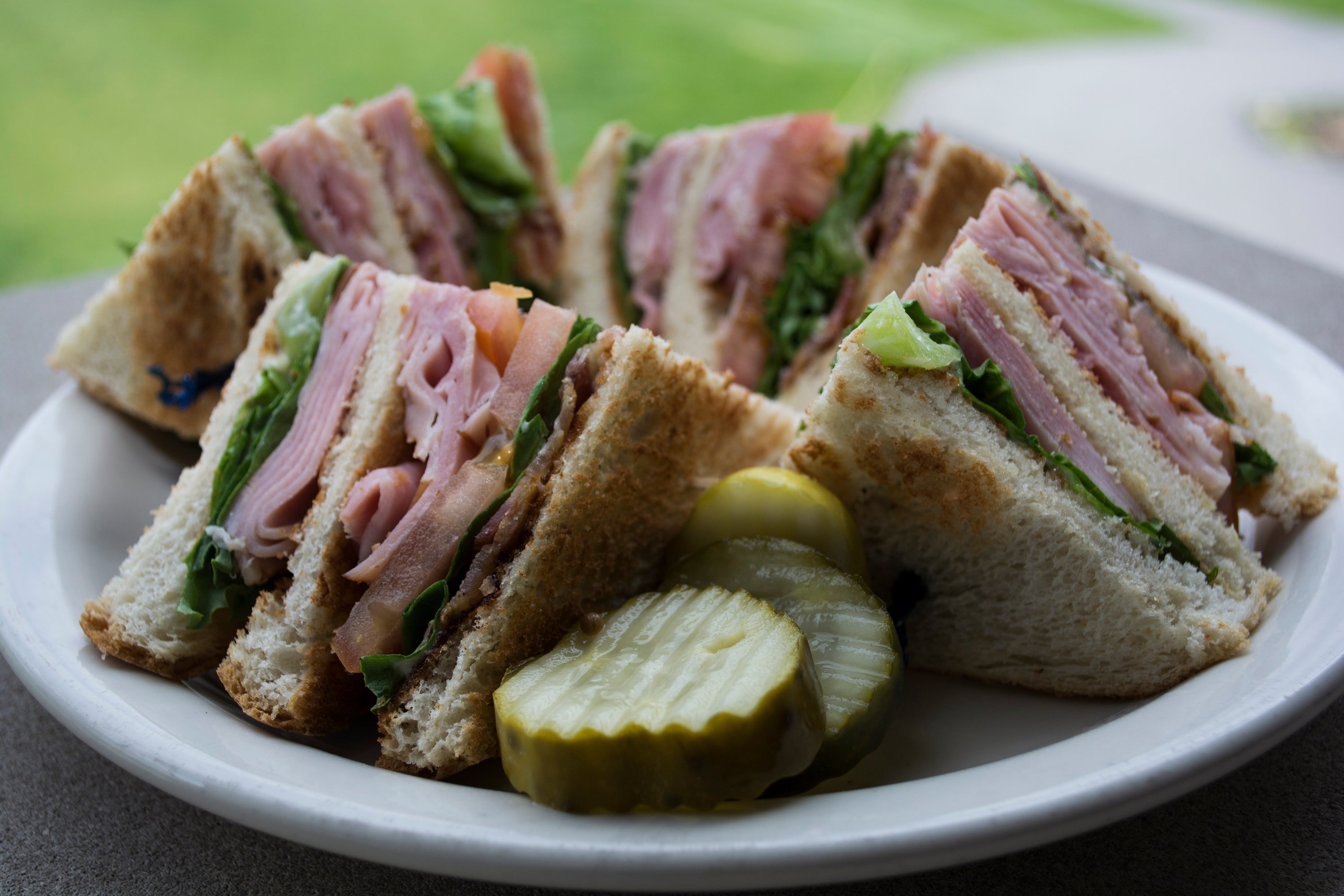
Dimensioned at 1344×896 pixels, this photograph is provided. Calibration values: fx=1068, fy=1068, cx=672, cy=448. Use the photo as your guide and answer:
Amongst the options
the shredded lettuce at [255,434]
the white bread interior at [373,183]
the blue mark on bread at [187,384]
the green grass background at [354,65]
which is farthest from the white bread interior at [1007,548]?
the green grass background at [354,65]

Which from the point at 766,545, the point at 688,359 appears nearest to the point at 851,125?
the point at 688,359

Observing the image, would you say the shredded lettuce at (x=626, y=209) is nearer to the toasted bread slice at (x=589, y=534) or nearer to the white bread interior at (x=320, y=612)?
the toasted bread slice at (x=589, y=534)

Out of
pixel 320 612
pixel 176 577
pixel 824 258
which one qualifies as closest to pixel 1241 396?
pixel 824 258

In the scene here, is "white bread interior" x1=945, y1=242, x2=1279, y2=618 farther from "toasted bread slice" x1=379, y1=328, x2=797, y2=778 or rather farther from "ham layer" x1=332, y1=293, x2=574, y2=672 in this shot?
"ham layer" x1=332, y1=293, x2=574, y2=672

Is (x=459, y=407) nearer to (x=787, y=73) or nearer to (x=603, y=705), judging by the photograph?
(x=603, y=705)

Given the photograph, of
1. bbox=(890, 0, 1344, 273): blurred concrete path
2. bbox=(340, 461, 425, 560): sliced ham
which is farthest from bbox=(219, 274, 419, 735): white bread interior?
bbox=(890, 0, 1344, 273): blurred concrete path
